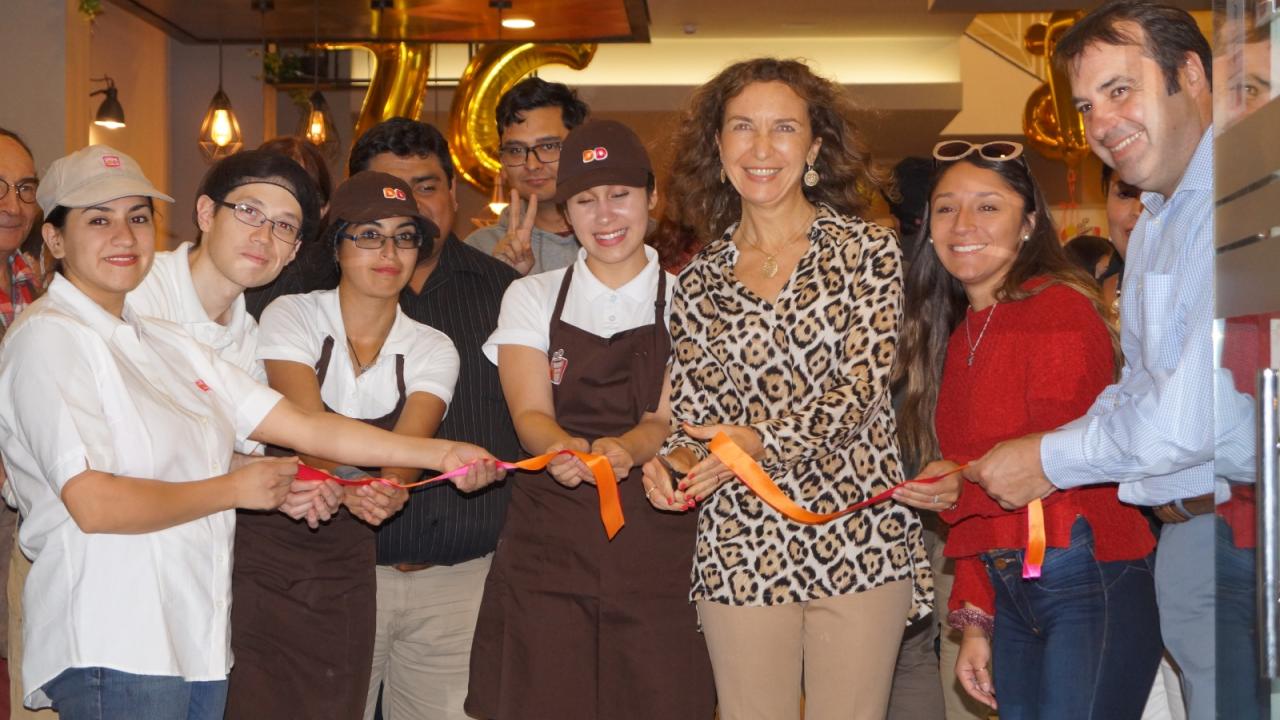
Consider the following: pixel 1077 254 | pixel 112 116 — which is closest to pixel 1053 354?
pixel 1077 254

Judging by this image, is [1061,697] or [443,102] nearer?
[1061,697]

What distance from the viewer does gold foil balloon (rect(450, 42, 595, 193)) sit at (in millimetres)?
8914

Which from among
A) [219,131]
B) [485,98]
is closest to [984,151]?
[485,98]

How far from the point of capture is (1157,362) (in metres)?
2.66

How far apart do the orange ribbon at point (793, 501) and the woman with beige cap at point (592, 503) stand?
0.98 feet

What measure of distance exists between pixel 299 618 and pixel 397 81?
772cm

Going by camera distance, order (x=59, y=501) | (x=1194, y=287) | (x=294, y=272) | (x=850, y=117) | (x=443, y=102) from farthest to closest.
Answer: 1. (x=443, y=102)
2. (x=294, y=272)
3. (x=850, y=117)
4. (x=59, y=501)
5. (x=1194, y=287)

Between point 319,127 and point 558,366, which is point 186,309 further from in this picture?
point 319,127

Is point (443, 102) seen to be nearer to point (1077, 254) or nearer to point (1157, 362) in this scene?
point (1077, 254)

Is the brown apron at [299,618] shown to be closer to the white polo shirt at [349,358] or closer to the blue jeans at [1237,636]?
the white polo shirt at [349,358]

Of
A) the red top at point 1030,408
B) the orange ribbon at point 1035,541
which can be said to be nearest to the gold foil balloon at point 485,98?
the red top at point 1030,408

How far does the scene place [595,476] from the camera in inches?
129

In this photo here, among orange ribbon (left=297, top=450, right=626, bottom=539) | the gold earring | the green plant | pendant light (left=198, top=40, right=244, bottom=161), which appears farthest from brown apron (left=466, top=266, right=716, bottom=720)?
pendant light (left=198, top=40, right=244, bottom=161)

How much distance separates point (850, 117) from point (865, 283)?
0.60 meters
